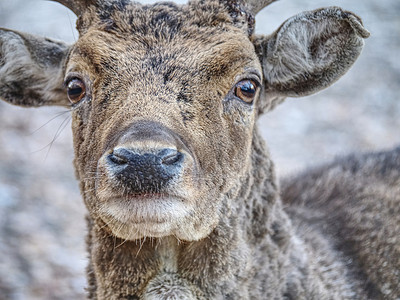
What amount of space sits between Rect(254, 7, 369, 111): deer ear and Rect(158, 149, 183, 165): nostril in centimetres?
157

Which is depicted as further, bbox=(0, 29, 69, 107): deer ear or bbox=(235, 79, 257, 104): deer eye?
bbox=(0, 29, 69, 107): deer ear

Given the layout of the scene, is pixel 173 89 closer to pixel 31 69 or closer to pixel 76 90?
pixel 76 90

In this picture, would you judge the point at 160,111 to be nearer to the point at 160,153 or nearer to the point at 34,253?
the point at 160,153

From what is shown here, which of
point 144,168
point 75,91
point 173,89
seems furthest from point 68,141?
point 144,168

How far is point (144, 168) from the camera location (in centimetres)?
326

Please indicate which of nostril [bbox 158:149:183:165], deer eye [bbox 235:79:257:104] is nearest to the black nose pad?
nostril [bbox 158:149:183:165]

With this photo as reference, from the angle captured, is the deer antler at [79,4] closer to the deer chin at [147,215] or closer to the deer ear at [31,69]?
the deer ear at [31,69]

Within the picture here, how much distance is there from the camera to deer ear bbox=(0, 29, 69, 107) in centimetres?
484

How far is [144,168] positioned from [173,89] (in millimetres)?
801

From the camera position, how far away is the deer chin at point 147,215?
3.39 meters

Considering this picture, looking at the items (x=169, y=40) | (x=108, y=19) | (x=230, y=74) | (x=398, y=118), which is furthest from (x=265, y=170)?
(x=398, y=118)

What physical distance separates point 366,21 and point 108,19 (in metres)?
13.5

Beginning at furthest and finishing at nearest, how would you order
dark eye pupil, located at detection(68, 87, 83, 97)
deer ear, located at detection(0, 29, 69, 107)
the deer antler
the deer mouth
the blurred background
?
the blurred background < deer ear, located at detection(0, 29, 69, 107) < the deer antler < dark eye pupil, located at detection(68, 87, 83, 97) < the deer mouth

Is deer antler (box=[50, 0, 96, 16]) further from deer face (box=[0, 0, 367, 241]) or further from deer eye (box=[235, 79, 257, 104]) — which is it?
deer eye (box=[235, 79, 257, 104])
